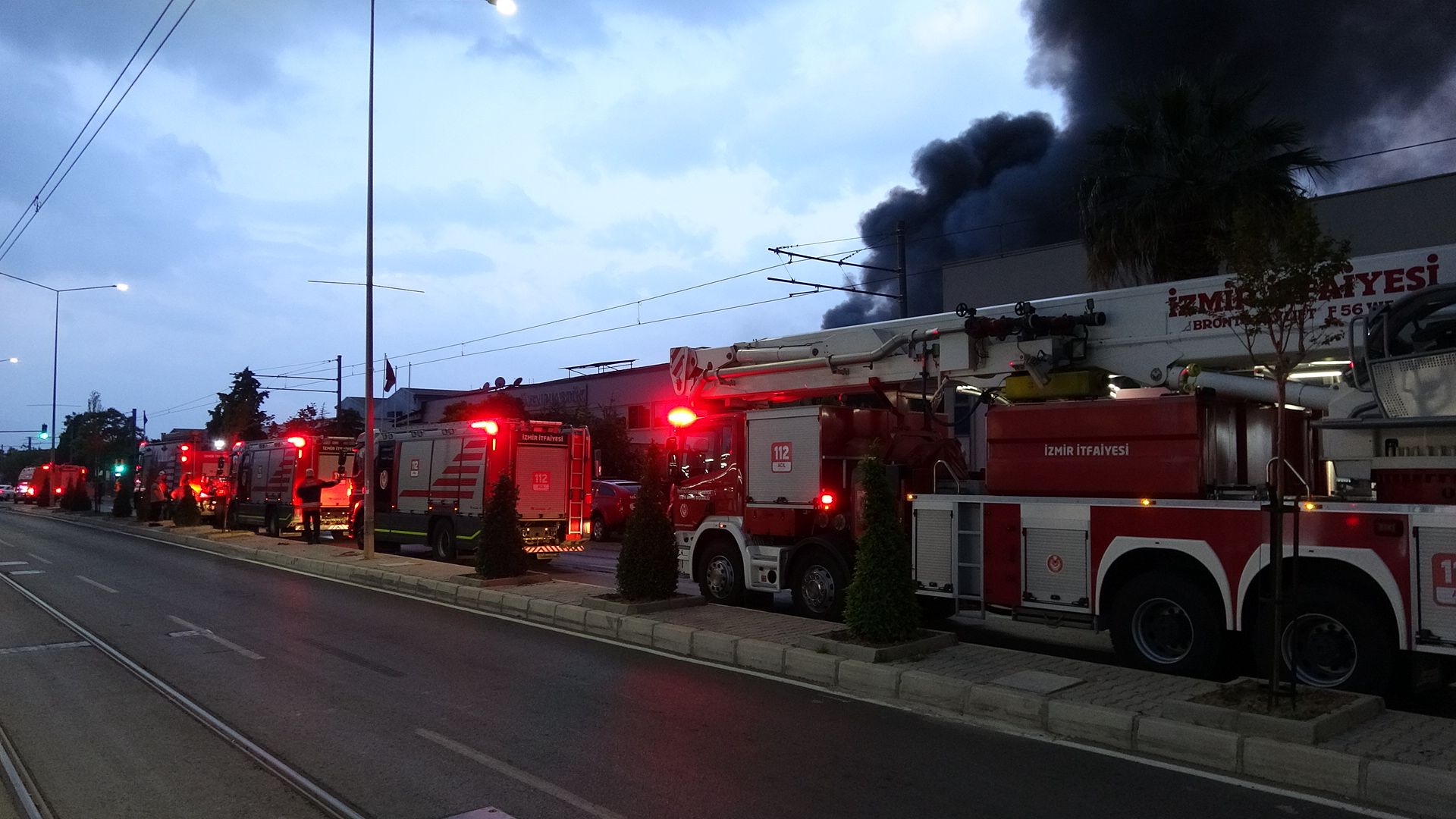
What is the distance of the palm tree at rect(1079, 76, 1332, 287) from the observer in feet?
54.6

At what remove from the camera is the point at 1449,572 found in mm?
6906

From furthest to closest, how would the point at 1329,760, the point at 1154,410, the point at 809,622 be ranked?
the point at 809,622, the point at 1154,410, the point at 1329,760

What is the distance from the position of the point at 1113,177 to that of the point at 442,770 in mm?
16334

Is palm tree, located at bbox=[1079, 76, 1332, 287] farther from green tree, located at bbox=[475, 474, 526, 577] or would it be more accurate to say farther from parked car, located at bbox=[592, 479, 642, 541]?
parked car, located at bbox=[592, 479, 642, 541]

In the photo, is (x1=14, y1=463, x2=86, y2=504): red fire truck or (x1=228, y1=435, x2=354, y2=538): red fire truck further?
(x1=14, y1=463, x2=86, y2=504): red fire truck

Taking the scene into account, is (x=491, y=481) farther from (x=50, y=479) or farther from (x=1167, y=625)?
(x=50, y=479)

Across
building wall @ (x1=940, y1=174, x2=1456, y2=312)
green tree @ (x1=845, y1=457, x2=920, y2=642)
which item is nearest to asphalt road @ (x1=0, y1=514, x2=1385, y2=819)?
green tree @ (x1=845, y1=457, x2=920, y2=642)

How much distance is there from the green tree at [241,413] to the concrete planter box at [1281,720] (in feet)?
138

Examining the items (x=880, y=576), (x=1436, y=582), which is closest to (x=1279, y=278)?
(x=1436, y=582)

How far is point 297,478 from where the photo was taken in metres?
27.6

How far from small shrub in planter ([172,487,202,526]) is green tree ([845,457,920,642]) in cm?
2814

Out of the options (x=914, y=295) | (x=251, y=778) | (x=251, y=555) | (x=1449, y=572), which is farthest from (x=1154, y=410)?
(x=914, y=295)

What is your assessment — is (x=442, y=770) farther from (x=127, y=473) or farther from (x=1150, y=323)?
(x=127, y=473)

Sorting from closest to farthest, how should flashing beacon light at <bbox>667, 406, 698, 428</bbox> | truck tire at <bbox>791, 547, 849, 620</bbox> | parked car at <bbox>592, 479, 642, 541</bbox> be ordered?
truck tire at <bbox>791, 547, 849, 620</bbox>
flashing beacon light at <bbox>667, 406, 698, 428</bbox>
parked car at <bbox>592, 479, 642, 541</bbox>
